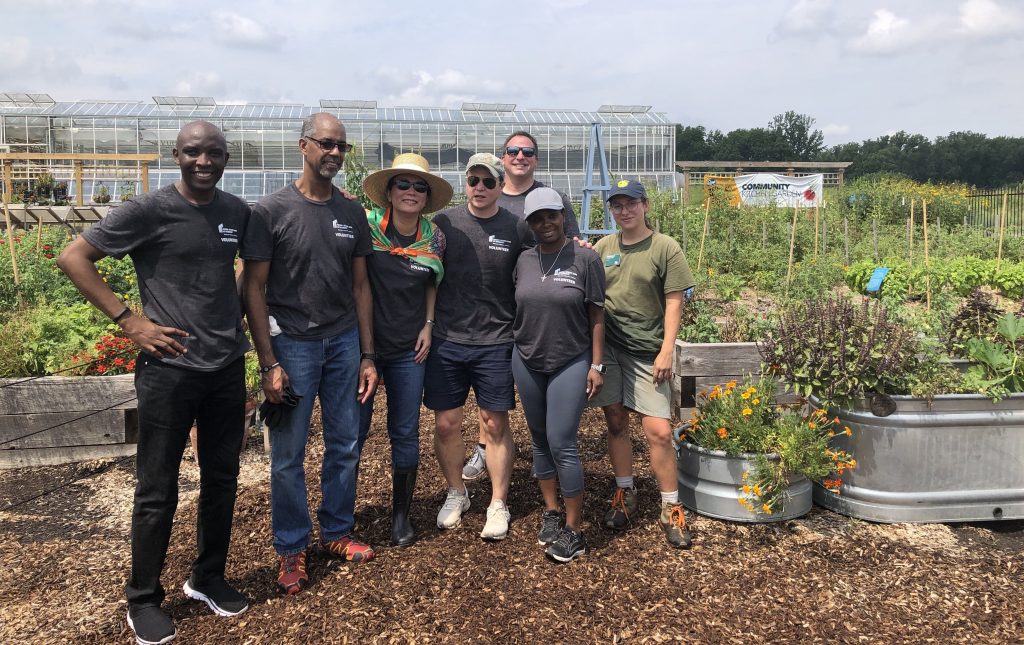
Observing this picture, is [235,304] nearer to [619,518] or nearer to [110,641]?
[110,641]

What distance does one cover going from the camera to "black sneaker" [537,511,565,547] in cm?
333

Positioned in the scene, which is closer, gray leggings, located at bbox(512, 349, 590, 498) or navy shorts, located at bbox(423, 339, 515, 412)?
gray leggings, located at bbox(512, 349, 590, 498)

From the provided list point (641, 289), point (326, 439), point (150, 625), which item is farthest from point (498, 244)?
point (150, 625)

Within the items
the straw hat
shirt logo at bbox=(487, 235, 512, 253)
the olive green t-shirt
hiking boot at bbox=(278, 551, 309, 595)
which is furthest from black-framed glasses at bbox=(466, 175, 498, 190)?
hiking boot at bbox=(278, 551, 309, 595)

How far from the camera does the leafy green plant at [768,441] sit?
339 centimetres

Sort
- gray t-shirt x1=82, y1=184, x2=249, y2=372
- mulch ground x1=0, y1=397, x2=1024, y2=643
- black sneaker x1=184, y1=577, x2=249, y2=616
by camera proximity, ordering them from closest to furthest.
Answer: gray t-shirt x1=82, y1=184, x2=249, y2=372, mulch ground x1=0, y1=397, x2=1024, y2=643, black sneaker x1=184, y1=577, x2=249, y2=616

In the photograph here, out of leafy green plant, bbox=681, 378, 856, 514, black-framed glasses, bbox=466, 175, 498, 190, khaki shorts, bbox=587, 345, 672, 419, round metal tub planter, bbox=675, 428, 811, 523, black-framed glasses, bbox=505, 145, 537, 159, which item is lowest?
round metal tub planter, bbox=675, 428, 811, 523

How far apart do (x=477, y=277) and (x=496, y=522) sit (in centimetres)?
121

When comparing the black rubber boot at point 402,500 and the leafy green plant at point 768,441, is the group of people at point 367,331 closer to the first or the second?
the black rubber boot at point 402,500

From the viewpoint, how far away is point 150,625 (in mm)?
2637

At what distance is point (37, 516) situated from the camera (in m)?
3.89

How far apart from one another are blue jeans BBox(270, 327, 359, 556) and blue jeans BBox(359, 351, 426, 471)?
0.18 m

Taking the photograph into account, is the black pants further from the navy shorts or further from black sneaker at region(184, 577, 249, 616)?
the navy shorts

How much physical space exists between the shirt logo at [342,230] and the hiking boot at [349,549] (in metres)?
1.40
